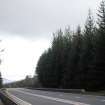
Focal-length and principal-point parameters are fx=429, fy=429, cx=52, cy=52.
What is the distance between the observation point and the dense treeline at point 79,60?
2972 inches

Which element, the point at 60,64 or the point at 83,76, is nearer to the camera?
the point at 83,76

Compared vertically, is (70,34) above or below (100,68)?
above

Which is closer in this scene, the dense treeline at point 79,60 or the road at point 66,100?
the road at point 66,100

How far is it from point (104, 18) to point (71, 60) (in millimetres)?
18720

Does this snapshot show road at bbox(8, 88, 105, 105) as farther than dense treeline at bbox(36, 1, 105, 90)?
No

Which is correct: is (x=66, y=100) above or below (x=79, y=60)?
below

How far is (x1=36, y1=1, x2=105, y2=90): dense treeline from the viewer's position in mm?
75500

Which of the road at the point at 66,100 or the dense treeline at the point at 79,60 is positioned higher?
the dense treeline at the point at 79,60

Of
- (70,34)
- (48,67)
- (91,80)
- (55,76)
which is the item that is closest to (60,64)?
(55,76)

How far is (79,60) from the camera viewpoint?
88.2m

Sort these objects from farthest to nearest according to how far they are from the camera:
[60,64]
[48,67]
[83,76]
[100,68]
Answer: [48,67] → [60,64] → [83,76] → [100,68]

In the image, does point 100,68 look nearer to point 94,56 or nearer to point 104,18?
point 94,56

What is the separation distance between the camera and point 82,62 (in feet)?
273

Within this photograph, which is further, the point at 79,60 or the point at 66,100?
the point at 79,60
